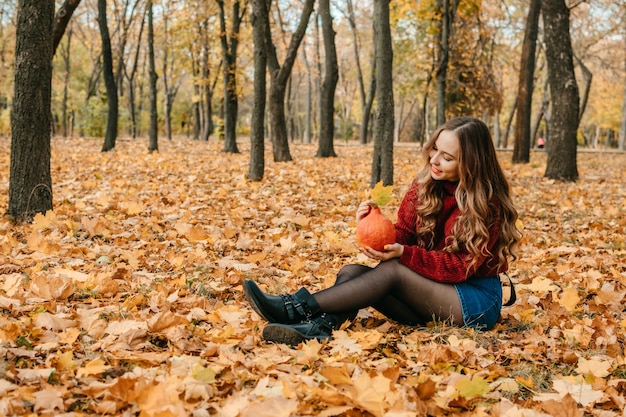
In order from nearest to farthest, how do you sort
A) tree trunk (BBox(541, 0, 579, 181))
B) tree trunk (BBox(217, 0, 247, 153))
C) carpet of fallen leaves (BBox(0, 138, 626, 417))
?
carpet of fallen leaves (BBox(0, 138, 626, 417))
tree trunk (BBox(541, 0, 579, 181))
tree trunk (BBox(217, 0, 247, 153))

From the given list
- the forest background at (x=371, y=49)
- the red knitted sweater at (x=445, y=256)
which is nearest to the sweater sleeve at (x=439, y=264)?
the red knitted sweater at (x=445, y=256)

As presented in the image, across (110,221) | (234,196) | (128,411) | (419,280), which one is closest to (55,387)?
(128,411)

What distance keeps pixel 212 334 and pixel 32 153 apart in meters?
3.55

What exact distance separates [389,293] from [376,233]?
33 cm

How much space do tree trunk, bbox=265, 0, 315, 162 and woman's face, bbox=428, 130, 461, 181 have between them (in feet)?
26.1

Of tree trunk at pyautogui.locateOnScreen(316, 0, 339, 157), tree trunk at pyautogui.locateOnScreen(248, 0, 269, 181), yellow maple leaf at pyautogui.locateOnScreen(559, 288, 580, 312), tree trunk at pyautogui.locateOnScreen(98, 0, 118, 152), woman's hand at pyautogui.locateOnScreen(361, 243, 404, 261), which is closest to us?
woman's hand at pyautogui.locateOnScreen(361, 243, 404, 261)

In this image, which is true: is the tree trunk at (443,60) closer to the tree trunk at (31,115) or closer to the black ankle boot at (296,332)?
the tree trunk at (31,115)

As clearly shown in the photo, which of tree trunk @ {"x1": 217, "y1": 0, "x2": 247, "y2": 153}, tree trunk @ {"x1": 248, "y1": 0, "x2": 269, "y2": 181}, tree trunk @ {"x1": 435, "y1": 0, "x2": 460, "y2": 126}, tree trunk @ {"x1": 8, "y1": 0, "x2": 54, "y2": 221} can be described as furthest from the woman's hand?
tree trunk @ {"x1": 217, "y1": 0, "x2": 247, "y2": 153}

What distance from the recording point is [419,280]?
9.29ft

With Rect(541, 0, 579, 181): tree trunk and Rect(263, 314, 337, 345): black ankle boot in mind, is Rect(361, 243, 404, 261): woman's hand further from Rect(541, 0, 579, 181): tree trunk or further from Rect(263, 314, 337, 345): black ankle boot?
Rect(541, 0, 579, 181): tree trunk

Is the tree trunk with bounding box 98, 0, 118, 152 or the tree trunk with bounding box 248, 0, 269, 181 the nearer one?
the tree trunk with bounding box 248, 0, 269, 181

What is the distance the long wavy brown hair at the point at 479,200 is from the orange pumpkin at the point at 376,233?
0.31 metres

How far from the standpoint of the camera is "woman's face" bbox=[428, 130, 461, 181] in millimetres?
2869

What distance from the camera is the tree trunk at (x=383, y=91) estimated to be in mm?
7629
